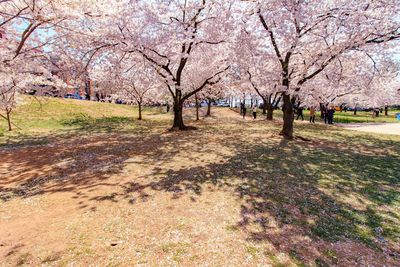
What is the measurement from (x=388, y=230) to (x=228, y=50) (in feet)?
60.2

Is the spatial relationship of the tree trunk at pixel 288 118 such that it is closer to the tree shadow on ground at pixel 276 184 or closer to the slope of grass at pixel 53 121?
the tree shadow on ground at pixel 276 184

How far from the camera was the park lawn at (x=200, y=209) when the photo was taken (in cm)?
478

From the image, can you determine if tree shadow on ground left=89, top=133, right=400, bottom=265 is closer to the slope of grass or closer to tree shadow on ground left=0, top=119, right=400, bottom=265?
tree shadow on ground left=0, top=119, right=400, bottom=265

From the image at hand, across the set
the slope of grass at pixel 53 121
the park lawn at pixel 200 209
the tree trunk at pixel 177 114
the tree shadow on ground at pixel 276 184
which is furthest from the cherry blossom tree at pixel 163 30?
the park lawn at pixel 200 209

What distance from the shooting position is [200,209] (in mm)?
6605

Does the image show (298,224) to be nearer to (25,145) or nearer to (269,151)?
(269,151)

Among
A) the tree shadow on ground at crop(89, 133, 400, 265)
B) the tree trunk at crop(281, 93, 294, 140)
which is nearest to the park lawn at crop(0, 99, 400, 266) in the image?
the tree shadow on ground at crop(89, 133, 400, 265)

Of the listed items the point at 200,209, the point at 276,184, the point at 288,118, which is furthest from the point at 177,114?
the point at 200,209

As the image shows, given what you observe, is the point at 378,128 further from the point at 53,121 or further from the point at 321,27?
the point at 53,121

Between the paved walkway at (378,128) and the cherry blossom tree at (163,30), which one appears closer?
the cherry blossom tree at (163,30)

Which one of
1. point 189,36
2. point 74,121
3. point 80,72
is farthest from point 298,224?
point 74,121

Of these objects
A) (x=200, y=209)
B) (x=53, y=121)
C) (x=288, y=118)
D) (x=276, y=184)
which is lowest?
(x=200, y=209)

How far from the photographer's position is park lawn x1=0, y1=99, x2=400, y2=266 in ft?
15.7

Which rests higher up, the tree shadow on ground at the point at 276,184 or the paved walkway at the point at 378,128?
the paved walkway at the point at 378,128
